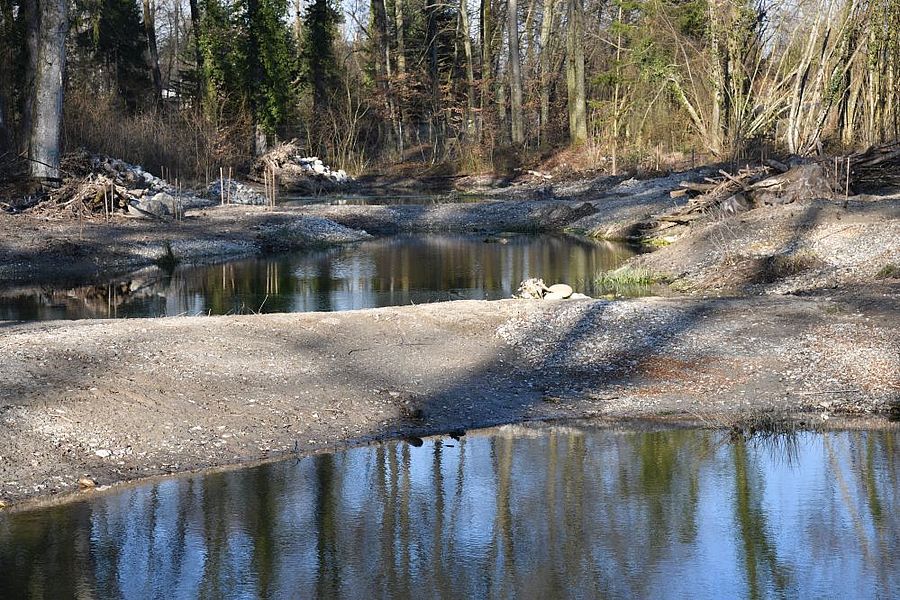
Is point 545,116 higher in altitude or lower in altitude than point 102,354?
higher

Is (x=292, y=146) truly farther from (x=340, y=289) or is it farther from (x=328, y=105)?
(x=340, y=289)

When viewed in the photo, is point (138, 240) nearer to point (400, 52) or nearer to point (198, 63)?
point (198, 63)

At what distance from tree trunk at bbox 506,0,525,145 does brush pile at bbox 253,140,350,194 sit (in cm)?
684

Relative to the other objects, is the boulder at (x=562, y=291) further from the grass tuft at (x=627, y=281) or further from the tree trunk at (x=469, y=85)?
the tree trunk at (x=469, y=85)

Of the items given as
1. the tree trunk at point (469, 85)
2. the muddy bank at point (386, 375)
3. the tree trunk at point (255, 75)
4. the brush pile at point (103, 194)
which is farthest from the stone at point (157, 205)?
the tree trunk at point (469, 85)

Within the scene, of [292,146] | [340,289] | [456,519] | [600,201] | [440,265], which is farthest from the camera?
[292,146]

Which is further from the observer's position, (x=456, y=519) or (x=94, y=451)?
(x=94, y=451)

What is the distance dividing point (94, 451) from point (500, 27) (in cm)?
4357

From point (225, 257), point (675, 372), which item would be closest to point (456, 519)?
point (675, 372)

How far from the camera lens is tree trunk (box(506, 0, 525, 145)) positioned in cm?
4069

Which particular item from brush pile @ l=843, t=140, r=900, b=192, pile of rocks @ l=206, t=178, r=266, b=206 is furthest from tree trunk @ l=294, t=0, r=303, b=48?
brush pile @ l=843, t=140, r=900, b=192

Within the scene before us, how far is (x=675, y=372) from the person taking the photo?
10.0 metres

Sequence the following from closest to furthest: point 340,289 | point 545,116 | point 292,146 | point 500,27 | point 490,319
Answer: point 490,319, point 340,289, point 292,146, point 545,116, point 500,27

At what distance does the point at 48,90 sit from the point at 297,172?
15479mm
